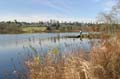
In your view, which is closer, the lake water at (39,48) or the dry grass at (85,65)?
the dry grass at (85,65)

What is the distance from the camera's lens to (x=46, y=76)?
18.5 feet

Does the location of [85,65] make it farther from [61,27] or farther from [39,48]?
[61,27]

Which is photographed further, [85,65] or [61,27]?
[61,27]

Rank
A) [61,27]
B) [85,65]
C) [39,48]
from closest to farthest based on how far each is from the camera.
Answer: [85,65]
[39,48]
[61,27]

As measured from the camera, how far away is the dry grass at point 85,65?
5.08 m

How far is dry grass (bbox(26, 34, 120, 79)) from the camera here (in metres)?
5.08

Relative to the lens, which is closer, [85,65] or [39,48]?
[85,65]

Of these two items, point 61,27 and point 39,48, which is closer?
point 39,48

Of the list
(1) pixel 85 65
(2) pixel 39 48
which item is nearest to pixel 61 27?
(2) pixel 39 48

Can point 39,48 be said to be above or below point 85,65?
below

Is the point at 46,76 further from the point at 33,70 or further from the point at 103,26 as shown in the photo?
the point at 103,26

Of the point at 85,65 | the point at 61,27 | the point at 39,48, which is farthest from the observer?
the point at 61,27

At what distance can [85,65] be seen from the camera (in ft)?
16.7

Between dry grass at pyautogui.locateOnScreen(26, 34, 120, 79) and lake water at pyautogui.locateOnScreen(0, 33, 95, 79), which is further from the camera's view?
lake water at pyautogui.locateOnScreen(0, 33, 95, 79)
